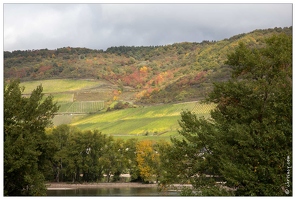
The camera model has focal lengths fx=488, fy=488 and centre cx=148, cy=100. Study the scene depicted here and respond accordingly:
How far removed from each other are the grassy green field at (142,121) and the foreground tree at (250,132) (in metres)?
73.1

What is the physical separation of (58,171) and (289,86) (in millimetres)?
50804

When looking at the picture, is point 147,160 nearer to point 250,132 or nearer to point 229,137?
point 229,137

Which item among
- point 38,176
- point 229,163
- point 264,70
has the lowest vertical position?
→ point 38,176

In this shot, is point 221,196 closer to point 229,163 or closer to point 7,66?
point 229,163

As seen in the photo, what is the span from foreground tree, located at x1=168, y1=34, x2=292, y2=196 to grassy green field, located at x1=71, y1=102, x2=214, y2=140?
73.1m

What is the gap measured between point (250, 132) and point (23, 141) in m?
9.20

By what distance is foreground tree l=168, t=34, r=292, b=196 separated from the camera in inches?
628

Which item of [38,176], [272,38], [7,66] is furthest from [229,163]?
[7,66]

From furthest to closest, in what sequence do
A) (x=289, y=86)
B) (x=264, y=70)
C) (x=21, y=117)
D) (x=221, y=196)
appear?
1. (x=21, y=117)
2. (x=264, y=70)
3. (x=289, y=86)
4. (x=221, y=196)

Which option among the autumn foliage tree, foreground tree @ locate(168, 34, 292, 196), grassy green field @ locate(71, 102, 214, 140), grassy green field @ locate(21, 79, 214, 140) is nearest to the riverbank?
the autumn foliage tree

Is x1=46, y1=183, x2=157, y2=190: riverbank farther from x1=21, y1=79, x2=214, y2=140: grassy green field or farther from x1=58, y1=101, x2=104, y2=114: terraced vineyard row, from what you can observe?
x1=58, y1=101, x2=104, y2=114: terraced vineyard row

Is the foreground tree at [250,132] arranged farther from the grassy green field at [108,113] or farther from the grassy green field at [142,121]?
the grassy green field at [142,121]

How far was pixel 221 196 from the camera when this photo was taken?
1570 cm

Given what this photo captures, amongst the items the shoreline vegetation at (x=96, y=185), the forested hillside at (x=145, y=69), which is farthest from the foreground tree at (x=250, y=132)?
the forested hillside at (x=145, y=69)
